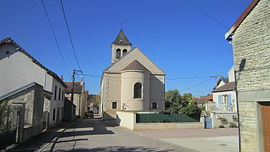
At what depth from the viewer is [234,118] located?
23844 mm

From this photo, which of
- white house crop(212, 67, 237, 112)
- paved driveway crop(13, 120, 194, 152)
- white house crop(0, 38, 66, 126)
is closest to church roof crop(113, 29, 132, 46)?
white house crop(212, 67, 237, 112)

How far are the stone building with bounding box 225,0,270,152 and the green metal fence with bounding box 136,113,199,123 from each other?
13858 millimetres

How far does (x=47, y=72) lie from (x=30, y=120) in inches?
344

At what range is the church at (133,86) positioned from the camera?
112 feet

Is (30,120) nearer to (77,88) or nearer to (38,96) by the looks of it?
(38,96)

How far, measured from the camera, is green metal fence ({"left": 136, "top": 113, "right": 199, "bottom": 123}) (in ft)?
71.1

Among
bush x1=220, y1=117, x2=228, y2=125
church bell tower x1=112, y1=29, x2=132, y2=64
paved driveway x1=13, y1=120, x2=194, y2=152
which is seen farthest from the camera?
church bell tower x1=112, y1=29, x2=132, y2=64

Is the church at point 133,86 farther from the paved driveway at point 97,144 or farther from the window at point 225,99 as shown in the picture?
the paved driveway at point 97,144

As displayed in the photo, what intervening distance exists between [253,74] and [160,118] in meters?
15.1

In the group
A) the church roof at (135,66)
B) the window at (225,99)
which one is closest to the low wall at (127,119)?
the church roof at (135,66)

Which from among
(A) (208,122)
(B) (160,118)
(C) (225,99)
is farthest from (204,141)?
(C) (225,99)

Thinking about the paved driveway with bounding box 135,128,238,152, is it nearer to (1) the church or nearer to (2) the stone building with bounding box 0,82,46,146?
(2) the stone building with bounding box 0,82,46,146

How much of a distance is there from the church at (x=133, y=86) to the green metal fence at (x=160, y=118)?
1174 centimetres

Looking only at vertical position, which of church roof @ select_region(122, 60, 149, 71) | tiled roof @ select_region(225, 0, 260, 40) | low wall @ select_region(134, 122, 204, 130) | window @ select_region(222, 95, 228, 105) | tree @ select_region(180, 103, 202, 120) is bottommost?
low wall @ select_region(134, 122, 204, 130)
